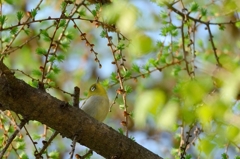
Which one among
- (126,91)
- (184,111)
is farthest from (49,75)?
(184,111)

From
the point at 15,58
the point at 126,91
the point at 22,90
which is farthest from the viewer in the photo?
the point at 15,58

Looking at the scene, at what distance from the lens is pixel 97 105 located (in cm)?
377

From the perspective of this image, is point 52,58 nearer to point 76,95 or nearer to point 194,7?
point 76,95

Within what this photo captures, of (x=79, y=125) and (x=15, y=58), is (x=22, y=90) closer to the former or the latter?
(x=79, y=125)

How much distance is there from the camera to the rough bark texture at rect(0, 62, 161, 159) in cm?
259

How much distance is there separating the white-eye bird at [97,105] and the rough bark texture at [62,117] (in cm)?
93

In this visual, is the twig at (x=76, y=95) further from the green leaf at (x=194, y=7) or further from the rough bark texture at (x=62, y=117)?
the green leaf at (x=194, y=7)

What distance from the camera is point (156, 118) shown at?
172cm

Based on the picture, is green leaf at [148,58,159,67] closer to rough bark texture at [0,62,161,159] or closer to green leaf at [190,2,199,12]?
green leaf at [190,2,199,12]

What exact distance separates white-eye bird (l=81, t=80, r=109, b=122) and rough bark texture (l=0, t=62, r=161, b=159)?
932 millimetres

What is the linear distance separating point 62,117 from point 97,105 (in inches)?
44.0

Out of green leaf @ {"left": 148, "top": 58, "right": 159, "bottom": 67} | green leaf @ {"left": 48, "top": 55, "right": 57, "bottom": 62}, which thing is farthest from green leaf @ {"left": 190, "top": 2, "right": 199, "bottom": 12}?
green leaf @ {"left": 48, "top": 55, "right": 57, "bottom": 62}

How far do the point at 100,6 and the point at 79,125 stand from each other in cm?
73

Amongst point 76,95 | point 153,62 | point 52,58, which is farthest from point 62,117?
point 153,62
